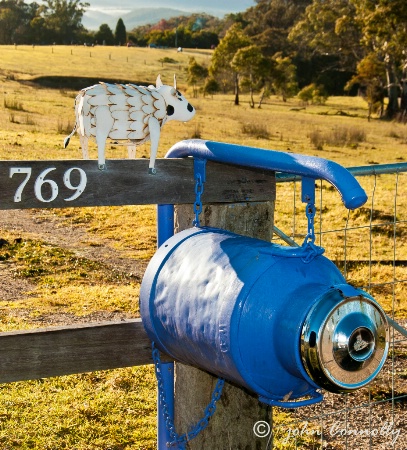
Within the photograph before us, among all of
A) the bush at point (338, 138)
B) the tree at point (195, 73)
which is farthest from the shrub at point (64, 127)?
the tree at point (195, 73)

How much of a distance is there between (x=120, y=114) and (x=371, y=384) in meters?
2.79

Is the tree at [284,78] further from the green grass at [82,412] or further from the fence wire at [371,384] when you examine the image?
the green grass at [82,412]

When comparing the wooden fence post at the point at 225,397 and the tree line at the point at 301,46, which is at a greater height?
the tree line at the point at 301,46

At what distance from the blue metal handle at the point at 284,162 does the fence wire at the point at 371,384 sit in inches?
17.6

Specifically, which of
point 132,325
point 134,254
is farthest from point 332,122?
point 132,325

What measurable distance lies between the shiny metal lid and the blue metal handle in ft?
0.81

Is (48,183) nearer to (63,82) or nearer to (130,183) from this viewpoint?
(130,183)

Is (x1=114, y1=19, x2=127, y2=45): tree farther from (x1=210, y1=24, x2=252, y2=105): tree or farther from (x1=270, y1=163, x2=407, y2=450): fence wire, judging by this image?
(x1=270, y1=163, x2=407, y2=450): fence wire

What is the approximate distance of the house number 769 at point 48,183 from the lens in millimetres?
2268

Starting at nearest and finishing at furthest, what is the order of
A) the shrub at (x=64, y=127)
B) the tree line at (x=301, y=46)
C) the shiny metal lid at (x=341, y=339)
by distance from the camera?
the shiny metal lid at (x=341, y=339)
the shrub at (x=64, y=127)
the tree line at (x=301, y=46)

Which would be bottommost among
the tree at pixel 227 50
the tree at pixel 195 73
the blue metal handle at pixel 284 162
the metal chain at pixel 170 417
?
the metal chain at pixel 170 417

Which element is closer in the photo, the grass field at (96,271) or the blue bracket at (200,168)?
the blue bracket at (200,168)

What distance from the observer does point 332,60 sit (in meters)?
60.8

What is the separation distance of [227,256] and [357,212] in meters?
8.82
